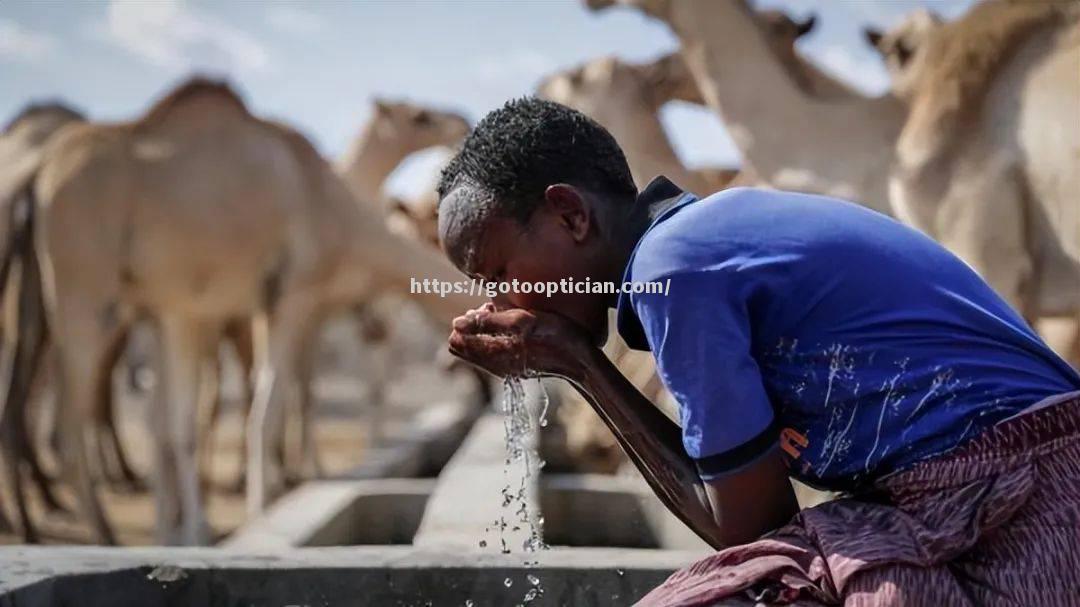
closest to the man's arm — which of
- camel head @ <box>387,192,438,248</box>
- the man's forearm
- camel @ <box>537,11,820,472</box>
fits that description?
the man's forearm

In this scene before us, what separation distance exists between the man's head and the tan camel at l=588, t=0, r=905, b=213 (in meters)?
4.39

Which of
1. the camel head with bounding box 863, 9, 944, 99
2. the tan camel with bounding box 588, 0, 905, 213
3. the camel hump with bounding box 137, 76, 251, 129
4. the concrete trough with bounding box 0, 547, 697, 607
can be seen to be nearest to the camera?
the concrete trough with bounding box 0, 547, 697, 607

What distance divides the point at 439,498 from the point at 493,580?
1687 mm

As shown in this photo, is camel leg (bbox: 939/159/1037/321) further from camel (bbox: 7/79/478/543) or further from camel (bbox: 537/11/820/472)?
camel (bbox: 7/79/478/543)

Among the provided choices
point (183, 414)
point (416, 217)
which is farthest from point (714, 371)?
point (416, 217)

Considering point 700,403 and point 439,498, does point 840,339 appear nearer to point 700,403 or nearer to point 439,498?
point 700,403

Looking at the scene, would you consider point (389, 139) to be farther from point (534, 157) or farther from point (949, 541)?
point (949, 541)

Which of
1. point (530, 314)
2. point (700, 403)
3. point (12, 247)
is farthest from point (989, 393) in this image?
point (12, 247)

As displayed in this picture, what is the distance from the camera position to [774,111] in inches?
240

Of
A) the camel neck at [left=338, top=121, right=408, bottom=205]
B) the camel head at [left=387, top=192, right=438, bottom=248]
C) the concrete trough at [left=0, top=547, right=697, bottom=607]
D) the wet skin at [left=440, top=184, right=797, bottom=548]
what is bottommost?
the concrete trough at [left=0, top=547, right=697, bottom=607]

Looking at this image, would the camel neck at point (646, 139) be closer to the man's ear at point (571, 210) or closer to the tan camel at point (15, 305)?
the tan camel at point (15, 305)

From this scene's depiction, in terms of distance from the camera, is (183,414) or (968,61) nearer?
(968,61)

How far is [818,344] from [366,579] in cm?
126

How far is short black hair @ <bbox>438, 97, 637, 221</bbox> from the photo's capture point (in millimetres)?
1650
